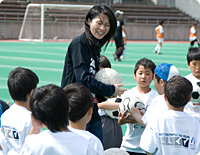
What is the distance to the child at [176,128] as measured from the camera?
8.98 ft

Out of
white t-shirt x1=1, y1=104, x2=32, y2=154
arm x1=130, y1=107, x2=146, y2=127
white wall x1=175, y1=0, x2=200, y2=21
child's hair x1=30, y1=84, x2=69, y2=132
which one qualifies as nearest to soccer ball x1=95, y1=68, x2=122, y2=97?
arm x1=130, y1=107, x2=146, y2=127

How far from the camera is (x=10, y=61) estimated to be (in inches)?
532

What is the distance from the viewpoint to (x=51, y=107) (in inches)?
79.6

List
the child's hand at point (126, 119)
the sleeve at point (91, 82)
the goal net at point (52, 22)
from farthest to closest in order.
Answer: the goal net at point (52, 22) < the child's hand at point (126, 119) < the sleeve at point (91, 82)

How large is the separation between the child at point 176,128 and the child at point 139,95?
893 millimetres

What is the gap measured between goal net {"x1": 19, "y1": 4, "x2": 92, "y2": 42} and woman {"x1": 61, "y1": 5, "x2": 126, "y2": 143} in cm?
1744

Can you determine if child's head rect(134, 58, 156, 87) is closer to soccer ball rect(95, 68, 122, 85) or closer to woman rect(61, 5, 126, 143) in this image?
soccer ball rect(95, 68, 122, 85)

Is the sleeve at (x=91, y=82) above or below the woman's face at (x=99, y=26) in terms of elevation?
below

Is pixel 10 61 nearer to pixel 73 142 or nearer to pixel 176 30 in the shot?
pixel 73 142

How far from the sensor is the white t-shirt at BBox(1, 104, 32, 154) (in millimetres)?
2689

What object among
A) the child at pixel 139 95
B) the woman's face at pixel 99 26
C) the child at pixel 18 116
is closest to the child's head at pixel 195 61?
the child at pixel 139 95

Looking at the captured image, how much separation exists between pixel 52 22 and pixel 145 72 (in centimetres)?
2410

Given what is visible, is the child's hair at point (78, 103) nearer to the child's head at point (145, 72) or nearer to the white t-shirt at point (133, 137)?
the white t-shirt at point (133, 137)

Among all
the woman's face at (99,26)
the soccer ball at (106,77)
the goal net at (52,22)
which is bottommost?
the goal net at (52,22)
